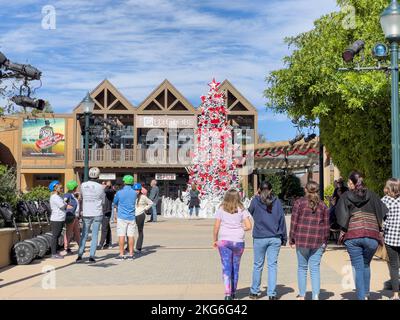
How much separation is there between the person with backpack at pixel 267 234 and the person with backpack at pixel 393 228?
1350 millimetres

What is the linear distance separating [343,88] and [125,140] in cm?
3039

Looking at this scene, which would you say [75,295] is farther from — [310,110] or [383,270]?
[310,110]

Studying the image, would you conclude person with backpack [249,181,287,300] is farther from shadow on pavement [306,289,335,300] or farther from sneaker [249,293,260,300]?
shadow on pavement [306,289,335,300]

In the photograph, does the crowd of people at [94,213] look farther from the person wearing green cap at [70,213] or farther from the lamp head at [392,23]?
the lamp head at [392,23]

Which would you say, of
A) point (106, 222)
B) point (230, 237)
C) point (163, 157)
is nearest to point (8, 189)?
point (106, 222)

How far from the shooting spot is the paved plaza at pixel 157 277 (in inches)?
303

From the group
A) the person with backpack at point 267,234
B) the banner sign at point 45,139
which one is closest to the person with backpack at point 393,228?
the person with backpack at point 267,234

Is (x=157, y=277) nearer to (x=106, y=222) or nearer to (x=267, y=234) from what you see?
(x=267, y=234)

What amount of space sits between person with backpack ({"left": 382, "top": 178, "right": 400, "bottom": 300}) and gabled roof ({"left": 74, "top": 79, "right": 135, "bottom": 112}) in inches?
1290

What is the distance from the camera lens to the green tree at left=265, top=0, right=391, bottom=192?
1108cm

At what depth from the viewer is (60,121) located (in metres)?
41.2

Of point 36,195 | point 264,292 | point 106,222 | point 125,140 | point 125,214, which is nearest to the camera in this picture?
point 264,292

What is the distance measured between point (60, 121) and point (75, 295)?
Answer: 115ft

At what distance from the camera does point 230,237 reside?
720cm
